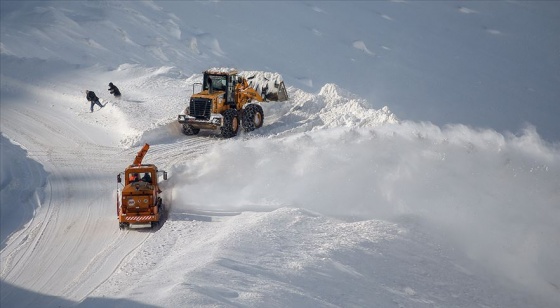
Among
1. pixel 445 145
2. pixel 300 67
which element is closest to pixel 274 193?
pixel 445 145

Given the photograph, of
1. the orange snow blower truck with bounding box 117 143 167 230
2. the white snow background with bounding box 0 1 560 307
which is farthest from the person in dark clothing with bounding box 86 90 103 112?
the orange snow blower truck with bounding box 117 143 167 230

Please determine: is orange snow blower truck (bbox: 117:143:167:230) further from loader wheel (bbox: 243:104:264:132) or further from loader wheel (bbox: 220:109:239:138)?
loader wheel (bbox: 243:104:264:132)

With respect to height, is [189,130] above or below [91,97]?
below

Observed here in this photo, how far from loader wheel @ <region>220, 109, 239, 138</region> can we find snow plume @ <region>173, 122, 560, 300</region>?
14.5 feet

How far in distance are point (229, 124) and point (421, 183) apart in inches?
355

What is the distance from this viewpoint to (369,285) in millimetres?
11984

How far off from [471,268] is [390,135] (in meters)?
5.13

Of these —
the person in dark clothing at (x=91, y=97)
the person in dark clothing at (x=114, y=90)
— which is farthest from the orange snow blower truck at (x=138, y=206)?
the person in dark clothing at (x=114, y=90)

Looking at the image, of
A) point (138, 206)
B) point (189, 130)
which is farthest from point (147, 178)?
point (189, 130)

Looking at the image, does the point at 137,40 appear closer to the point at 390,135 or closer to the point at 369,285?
the point at 390,135

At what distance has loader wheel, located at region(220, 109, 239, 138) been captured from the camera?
22.8 metres

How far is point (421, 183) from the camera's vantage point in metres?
15.9

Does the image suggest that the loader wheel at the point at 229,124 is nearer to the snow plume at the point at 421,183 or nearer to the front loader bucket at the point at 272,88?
the front loader bucket at the point at 272,88

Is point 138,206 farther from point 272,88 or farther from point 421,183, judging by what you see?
point 272,88
